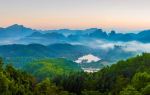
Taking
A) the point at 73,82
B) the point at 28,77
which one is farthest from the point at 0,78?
the point at 73,82

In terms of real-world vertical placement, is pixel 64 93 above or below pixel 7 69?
below

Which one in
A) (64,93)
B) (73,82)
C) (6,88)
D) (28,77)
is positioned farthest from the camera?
(73,82)

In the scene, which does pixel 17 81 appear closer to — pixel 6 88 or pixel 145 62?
pixel 6 88

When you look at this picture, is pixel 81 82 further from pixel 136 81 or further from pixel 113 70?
pixel 136 81

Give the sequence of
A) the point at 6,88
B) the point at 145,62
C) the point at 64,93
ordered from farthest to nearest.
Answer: the point at 145,62, the point at 64,93, the point at 6,88

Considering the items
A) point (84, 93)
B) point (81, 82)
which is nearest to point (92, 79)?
point (81, 82)

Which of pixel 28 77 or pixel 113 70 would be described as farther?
pixel 113 70
